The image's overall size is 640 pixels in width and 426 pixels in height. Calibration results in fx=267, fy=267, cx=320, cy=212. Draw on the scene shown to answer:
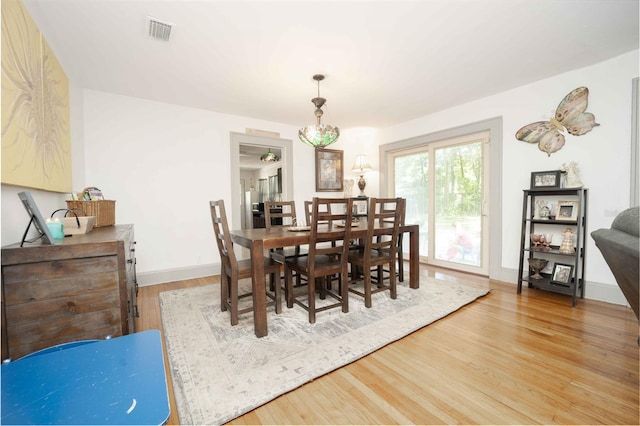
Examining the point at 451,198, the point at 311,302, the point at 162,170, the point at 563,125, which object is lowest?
the point at 311,302

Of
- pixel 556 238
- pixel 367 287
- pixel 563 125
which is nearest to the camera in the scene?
pixel 367 287

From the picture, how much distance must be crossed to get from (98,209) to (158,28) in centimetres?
156

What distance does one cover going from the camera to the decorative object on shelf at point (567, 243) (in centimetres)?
282

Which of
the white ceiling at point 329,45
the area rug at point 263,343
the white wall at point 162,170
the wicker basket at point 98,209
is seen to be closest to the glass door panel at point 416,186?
the white ceiling at point 329,45

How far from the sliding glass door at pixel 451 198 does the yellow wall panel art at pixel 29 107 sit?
14.8 feet

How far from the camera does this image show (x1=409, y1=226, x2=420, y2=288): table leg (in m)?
3.15

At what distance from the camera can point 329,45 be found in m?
2.33

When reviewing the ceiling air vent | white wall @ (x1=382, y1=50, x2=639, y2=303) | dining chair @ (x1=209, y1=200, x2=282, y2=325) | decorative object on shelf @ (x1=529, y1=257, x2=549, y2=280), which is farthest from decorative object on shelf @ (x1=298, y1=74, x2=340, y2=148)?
decorative object on shelf @ (x1=529, y1=257, x2=549, y2=280)

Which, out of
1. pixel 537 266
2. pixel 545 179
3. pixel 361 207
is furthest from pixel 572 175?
pixel 361 207

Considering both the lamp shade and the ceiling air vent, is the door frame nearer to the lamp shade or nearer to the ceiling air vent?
the lamp shade

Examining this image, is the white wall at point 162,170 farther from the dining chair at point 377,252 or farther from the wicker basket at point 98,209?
the dining chair at point 377,252

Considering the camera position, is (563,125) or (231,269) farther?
(563,125)

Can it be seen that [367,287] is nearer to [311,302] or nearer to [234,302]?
[311,302]

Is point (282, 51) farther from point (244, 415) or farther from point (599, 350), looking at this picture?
point (599, 350)
